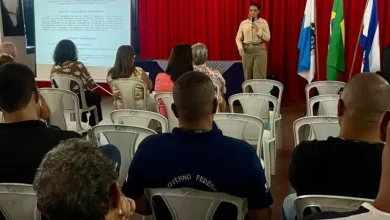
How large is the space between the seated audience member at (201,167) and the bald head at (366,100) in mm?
482

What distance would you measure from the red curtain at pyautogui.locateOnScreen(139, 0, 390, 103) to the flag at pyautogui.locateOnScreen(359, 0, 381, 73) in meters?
0.94

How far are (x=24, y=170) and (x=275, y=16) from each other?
6.25 metres

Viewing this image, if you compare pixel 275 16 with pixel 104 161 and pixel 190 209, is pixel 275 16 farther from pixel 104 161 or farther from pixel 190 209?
pixel 104 161

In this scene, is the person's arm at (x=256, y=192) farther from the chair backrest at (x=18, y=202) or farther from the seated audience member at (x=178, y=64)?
the seated audience member at (x=178, y=64)

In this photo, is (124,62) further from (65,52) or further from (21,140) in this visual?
(21,140)

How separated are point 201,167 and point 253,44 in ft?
17.6

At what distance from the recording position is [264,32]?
23.3 ft

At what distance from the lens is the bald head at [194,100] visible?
87.7 inches

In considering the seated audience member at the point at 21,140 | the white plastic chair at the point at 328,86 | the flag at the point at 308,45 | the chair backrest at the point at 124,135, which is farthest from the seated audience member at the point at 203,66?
the seated audience member at the point at 21,140

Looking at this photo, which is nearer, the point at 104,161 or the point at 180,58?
the point at 104,161

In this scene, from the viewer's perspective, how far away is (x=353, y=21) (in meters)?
7.25

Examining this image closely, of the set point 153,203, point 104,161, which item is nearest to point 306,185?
point 153,203

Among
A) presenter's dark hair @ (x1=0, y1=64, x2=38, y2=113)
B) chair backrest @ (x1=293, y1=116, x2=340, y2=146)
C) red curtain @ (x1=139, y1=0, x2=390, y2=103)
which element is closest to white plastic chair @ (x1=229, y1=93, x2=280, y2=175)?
chair backrest @ (x1=293, y1=116, x2=340, y2=146)

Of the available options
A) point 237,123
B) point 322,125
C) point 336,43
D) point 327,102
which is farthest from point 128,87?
point 336,43
